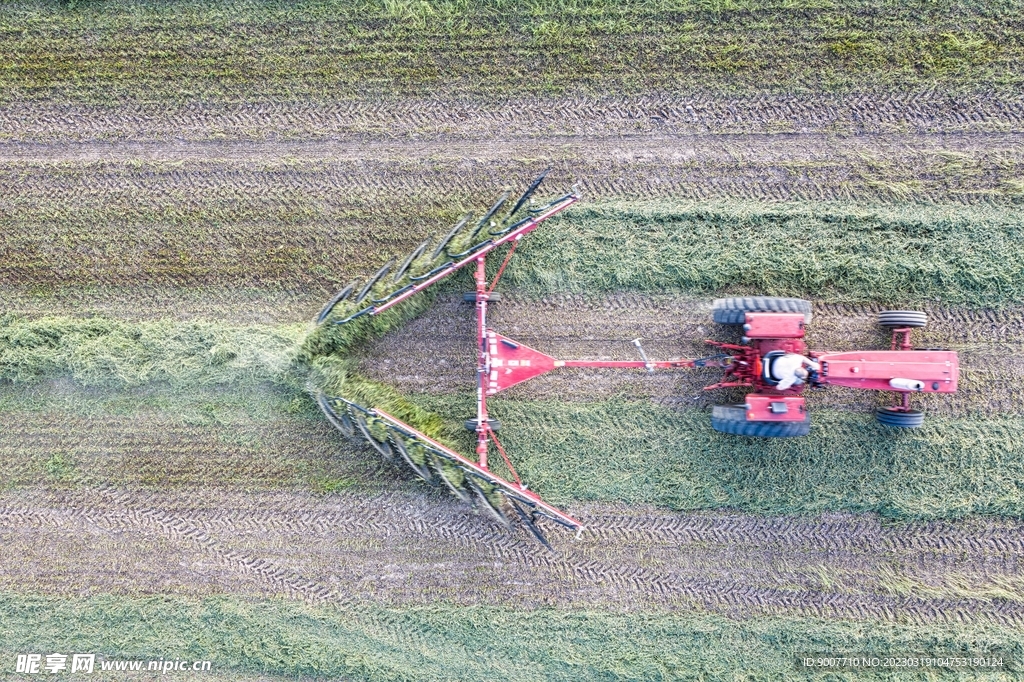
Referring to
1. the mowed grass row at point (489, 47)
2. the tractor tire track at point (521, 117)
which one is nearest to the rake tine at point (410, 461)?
the tractor tire track at point (521, 117)

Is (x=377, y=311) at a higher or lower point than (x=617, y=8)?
lower

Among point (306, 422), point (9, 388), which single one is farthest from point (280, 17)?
point (9, 388)

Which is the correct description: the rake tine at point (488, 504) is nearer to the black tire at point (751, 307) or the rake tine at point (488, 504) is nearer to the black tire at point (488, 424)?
the black tire at point (488, 424)

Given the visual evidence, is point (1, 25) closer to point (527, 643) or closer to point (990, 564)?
point (527, 643)

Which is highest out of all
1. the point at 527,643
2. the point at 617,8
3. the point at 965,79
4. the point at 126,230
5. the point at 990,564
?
the point at 617,8

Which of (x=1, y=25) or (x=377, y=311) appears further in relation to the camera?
(x=1, y=25)

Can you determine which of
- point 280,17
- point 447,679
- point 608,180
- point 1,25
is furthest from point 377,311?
point 1,25

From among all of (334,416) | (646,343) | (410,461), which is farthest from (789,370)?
(334,416)
